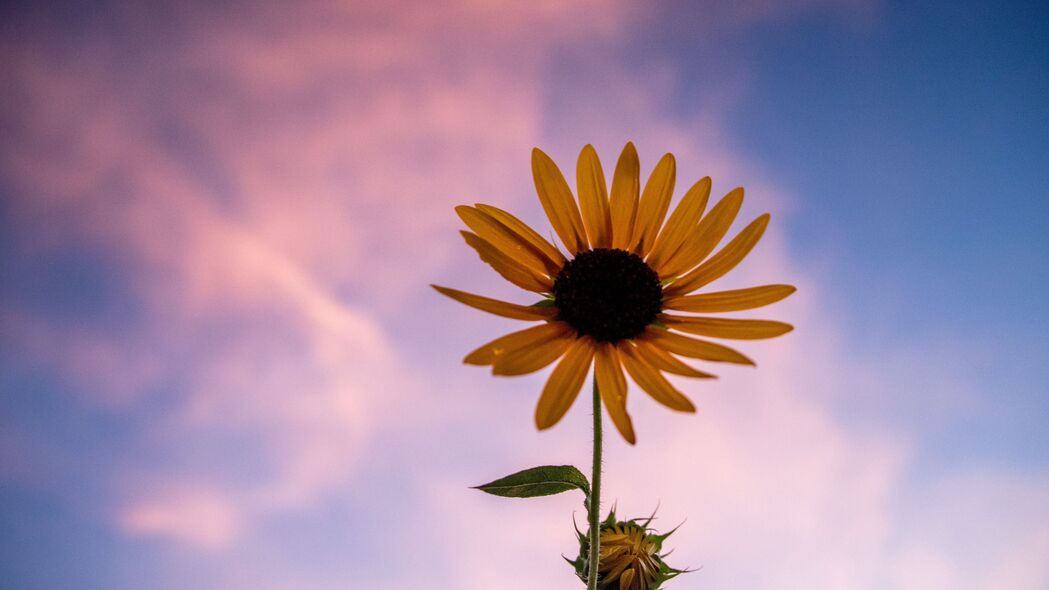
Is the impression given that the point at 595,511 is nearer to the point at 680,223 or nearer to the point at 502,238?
the point at 502,238

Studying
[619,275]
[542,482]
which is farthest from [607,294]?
[542,482]

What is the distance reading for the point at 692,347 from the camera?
6.75 feet

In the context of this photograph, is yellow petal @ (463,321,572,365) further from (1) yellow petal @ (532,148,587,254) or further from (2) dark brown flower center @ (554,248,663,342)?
(1) yellow petal @ (532,148,587,254)

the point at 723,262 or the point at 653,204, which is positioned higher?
the point at 653,204

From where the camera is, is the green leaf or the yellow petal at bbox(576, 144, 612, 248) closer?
the green leaf

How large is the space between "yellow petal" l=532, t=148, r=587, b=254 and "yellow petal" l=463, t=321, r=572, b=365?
0.44 meters

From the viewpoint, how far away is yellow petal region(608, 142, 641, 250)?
246cm

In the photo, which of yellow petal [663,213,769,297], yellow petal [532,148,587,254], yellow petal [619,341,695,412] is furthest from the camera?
yellow petal [532,148,587,254]

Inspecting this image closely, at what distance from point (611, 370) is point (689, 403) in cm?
28

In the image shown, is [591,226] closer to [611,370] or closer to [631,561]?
[611,370]

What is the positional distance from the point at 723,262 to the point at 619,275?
13.7 inches

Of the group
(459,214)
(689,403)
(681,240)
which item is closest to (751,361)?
(689,403)

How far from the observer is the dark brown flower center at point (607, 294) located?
87.5 inches

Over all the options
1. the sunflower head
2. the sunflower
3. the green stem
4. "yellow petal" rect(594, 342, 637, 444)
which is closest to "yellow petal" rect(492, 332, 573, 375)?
the sunflower
